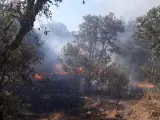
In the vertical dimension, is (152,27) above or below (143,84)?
above

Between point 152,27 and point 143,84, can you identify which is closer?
point 152,27

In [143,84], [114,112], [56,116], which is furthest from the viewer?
[143,84]

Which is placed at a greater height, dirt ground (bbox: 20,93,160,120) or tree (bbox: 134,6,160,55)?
tree (bbox: 134,6,160,55)

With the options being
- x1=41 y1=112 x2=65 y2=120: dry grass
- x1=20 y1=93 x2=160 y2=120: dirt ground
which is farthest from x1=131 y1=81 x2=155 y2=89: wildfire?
x1=41 y1=112 x2=65 y2=120: dry grass

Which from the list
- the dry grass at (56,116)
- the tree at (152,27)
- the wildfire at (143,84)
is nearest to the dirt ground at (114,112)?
the dry grass at (56,116)

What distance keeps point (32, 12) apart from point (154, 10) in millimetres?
18000

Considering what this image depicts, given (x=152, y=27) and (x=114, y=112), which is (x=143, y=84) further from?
(x=152, y=27)

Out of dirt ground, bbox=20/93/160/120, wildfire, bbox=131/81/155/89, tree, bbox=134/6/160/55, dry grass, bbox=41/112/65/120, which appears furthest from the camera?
wildfire, bbox=131/81/155/89

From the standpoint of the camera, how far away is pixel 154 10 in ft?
84.3

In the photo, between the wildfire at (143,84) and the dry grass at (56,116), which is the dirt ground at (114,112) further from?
the wildfire at (143,84)

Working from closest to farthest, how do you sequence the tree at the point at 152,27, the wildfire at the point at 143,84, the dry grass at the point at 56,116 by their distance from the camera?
1. the tree at the point at 152,27
2. the dry grass at the point at 56,116
3. the wildfire at the point at 143,84

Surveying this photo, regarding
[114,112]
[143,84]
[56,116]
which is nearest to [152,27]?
[114,112]

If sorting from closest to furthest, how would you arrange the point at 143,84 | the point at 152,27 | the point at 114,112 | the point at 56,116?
the point at 152,27 → the point at 114,112 → the point at 56,116 → the point at 143,84

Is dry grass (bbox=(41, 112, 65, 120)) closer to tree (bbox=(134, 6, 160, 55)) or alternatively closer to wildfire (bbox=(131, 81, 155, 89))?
tree (bbox=(134, 6, 160, 55))
